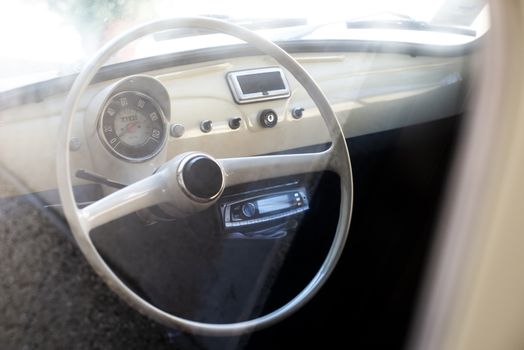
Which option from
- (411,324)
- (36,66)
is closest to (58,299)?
(36,66)

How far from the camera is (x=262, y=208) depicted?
6.18 ft

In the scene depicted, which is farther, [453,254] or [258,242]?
[258,242]

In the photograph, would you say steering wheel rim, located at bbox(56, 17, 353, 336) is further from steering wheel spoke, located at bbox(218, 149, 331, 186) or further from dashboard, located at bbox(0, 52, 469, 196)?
dashboard, located at bbox(0, 52, 469, 196)

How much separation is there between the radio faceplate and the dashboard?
15 cm

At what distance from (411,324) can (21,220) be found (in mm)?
992

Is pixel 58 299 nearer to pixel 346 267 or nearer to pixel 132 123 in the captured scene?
pixel 132 123

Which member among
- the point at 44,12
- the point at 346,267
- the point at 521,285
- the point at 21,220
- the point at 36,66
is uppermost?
the point at 44,12

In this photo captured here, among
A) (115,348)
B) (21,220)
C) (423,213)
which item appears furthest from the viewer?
(423,213)

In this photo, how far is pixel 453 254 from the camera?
50.0 inches

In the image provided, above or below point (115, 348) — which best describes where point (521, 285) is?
above

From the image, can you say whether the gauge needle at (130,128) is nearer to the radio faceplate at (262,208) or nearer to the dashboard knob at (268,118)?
the radio faceplate at (262,208)

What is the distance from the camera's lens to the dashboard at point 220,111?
1638mm

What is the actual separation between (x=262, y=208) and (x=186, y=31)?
55 centimetres

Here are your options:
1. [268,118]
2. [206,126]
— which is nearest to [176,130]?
[206,126]
